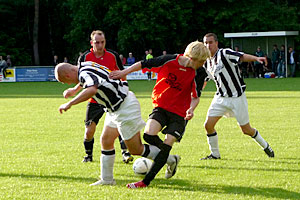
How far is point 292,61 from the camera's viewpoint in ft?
117

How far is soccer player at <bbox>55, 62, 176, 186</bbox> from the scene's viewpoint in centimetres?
613

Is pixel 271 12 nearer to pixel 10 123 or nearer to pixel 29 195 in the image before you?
A: pixel 10 123

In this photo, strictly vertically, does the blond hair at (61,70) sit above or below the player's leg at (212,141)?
above

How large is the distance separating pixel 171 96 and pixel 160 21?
36882mm

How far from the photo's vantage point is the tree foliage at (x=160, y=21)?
42906 mm

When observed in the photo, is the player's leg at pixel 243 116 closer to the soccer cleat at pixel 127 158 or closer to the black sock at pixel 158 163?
the soccer cleat at pixel 127 158

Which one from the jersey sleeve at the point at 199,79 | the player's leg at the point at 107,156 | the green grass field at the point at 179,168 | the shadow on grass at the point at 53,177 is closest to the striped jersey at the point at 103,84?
the player's leg at the point at 107,156

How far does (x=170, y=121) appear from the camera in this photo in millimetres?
6777

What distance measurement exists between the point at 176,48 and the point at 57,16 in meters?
12.3

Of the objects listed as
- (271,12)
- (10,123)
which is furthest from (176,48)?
(10,123)

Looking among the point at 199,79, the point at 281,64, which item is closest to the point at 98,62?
the point at 199,79

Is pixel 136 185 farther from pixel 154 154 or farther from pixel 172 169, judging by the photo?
pixel 172 169

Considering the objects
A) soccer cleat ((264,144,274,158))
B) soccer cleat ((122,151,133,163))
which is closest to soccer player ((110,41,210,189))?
soccer cleat ((122,151,133,163))

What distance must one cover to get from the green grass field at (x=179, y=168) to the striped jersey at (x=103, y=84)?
39.1 inches
